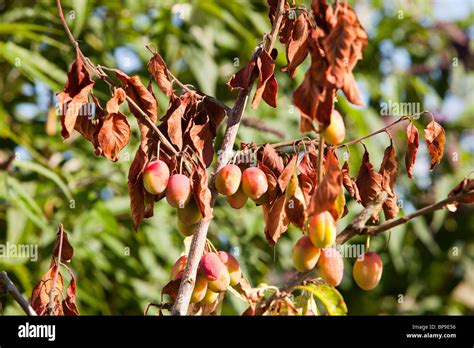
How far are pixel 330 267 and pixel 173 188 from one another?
0.22 meters

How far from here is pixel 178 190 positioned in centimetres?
100

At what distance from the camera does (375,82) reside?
3330 mm

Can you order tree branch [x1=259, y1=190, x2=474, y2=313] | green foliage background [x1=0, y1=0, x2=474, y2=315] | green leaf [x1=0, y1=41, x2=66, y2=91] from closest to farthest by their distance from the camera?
tree branch [x1=259, y1=190, x2=474, y2=313] < green leaf [x1=0, y1=41, x2=66, y2=91] < green foliage background [x1=0, y1=0, x2=474, y2=315]

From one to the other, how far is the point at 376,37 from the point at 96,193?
1495 millimetres

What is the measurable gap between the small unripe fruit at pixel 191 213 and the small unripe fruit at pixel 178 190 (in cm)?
2

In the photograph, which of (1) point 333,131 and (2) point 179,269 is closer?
(1) point 333,131

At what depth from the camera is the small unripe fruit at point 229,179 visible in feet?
3.37

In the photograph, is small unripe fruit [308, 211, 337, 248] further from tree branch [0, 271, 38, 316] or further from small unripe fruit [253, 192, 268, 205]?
tree branch [0, 271, 38, 316]

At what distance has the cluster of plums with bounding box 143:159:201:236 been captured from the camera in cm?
100

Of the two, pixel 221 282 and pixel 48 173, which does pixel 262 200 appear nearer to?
pixel 221 282

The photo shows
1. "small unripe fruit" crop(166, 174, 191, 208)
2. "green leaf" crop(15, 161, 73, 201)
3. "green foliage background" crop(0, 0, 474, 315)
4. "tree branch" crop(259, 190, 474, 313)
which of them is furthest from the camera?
"green foliage background" crop(0, 0, 474, 315)

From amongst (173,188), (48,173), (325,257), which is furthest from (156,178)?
(48,173)

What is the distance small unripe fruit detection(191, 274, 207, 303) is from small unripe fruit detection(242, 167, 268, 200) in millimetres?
126

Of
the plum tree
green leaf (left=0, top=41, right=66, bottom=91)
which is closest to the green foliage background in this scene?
green leaf (left=0, top=41, right=66, bottom=91)
